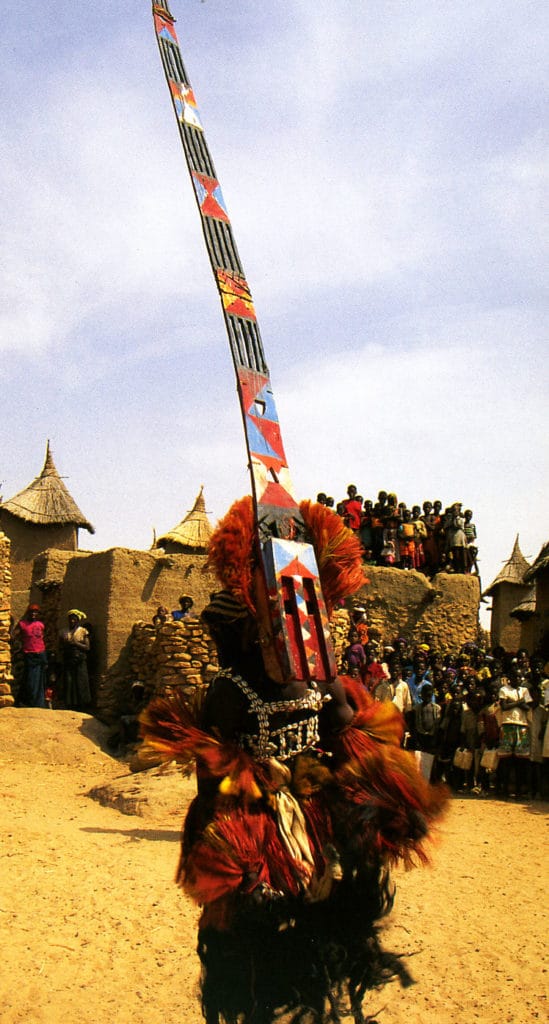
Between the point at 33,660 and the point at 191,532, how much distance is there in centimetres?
912

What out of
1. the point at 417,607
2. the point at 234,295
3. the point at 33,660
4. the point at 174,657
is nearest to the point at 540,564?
the point at 417,607

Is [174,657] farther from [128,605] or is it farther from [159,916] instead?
[159,916]

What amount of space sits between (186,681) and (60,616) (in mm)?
3353

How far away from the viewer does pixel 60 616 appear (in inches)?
587

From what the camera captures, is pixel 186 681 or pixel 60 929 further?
pixel 186 681

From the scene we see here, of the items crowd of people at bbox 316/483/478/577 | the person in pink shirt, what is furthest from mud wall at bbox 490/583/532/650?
the person in pink shirt

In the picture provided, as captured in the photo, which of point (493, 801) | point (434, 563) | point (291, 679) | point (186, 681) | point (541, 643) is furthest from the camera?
point (434, 563)

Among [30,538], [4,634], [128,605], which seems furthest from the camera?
[30,538]

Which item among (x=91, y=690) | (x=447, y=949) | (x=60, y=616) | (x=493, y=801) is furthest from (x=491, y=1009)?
(x=60, y=616)

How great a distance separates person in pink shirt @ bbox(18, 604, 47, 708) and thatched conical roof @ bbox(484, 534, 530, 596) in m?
16.7

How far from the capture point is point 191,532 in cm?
2169

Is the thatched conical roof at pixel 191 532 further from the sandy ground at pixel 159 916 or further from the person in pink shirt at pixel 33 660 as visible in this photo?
the sandy ground at pixel 159 916

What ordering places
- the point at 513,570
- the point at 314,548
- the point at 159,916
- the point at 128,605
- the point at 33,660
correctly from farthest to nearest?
1. the point at 513,570
2. the point at 128,605
3. the point at 33,660
4. the point at 159,916
5. the point at 314,548

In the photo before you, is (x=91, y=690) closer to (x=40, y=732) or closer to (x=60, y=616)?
(x=60, y=616)
